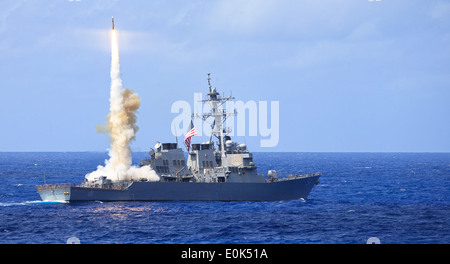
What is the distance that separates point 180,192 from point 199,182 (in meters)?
1.94

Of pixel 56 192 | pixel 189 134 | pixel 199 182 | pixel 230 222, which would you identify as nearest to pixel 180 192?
pixel 199 182

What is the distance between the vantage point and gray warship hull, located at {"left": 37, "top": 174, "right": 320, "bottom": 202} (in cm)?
5277

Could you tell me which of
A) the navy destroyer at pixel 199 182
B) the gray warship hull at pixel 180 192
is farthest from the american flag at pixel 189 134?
the gray warship hull at pixel 180 192

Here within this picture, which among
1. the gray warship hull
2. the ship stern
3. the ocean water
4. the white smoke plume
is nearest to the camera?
the ocean water

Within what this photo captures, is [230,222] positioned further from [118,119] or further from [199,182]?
[118,119]

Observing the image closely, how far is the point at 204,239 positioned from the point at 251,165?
21112 mm

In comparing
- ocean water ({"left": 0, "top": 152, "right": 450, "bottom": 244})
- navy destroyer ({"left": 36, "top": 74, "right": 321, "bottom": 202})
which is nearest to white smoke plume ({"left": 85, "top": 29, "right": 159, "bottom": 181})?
navy destroyer ({"left": 36, "top": 74, "right": 321, "bottom": 202})

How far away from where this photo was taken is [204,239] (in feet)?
118

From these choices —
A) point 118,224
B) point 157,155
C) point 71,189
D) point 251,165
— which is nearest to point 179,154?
point 157,155

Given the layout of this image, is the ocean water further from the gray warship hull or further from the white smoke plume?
the white smoke plume

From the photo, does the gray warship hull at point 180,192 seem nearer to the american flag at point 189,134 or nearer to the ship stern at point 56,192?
the ship stern at point 56,192

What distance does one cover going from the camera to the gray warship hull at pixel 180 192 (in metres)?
52.8

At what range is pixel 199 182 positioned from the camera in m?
54.9

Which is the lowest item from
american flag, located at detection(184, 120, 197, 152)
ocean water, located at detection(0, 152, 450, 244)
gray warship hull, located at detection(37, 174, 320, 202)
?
ocean water, located at detection(0, 152, 450, 244)
